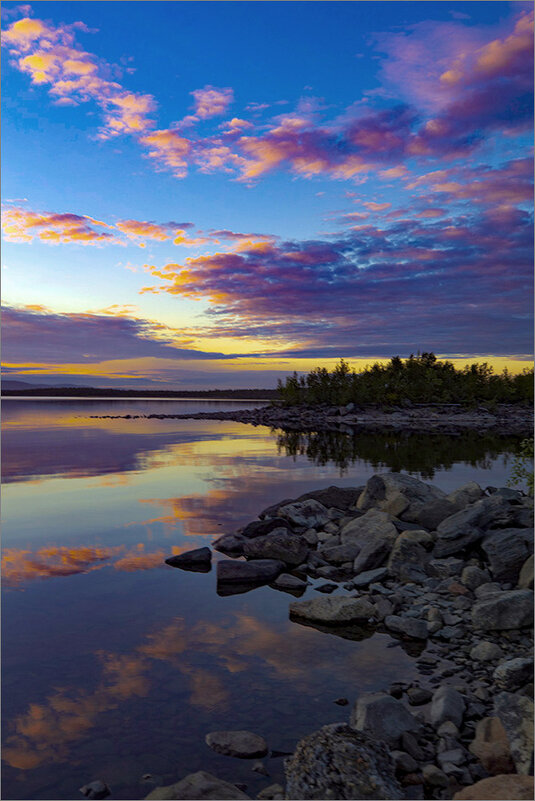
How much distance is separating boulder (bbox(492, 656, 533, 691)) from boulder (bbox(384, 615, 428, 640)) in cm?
201

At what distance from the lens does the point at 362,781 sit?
536 cm

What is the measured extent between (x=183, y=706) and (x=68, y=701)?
161 cm

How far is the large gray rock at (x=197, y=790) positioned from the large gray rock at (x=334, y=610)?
195 inches

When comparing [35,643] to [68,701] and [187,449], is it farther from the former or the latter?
[187,449]

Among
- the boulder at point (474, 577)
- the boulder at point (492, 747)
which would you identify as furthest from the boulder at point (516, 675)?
the boulder at point (474, 577)

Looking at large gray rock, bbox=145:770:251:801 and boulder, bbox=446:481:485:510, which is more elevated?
boulder, bbox=446:481:485:510

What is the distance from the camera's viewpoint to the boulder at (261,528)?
16828 millimetres

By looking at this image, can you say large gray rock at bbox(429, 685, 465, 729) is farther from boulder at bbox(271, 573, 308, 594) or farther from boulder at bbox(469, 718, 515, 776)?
boulder at bbox(271, 573, 308, 594)

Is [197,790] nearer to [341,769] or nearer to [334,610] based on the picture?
[341,769]

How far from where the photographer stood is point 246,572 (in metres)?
13.1

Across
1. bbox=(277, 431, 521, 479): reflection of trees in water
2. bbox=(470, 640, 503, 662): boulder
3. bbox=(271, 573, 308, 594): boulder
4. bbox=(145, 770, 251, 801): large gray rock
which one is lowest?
bbox=(277, 431, 521, 479): reflection of trees in water

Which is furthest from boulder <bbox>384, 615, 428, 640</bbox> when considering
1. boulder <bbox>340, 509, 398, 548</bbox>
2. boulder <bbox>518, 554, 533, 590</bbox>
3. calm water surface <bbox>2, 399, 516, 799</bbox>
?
boulder <bbox>340, 509, 398, 548</bbox>

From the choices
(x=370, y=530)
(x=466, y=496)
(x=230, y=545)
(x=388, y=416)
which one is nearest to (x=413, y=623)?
(x=370, y=530)

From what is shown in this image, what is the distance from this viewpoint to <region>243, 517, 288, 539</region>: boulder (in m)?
16.8
